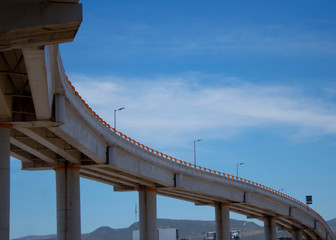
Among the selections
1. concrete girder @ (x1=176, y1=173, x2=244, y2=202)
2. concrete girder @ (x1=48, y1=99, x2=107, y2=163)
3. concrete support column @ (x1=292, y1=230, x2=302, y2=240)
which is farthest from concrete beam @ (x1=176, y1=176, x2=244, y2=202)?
concrete support column @ (x1=292, y1=230, x2=302, y2=240)

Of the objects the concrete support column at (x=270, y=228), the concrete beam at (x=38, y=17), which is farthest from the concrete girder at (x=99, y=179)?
the concrete beam at (x=38, y=17)

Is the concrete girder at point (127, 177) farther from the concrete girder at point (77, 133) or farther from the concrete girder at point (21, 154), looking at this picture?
the concrete girder at point (21, 154)

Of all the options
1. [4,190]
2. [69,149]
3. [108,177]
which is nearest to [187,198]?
[108,177]

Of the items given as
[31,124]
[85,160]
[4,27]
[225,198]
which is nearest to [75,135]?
[31,124]

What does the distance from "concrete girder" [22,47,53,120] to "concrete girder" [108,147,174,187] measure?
1726cm

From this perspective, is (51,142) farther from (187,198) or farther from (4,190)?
(187,198)

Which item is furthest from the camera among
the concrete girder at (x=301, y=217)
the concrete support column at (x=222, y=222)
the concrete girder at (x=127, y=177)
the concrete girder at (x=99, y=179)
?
the concrete girder at (x=301, y=217)

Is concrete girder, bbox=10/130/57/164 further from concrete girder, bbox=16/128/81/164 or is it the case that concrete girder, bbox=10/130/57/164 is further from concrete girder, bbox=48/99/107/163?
concrete girder, bbox=48/99/107/163

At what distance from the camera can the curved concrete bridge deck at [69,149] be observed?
69.3 feet

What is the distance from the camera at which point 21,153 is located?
158 ft

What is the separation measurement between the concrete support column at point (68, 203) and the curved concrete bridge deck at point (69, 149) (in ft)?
0.26

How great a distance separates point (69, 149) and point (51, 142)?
3.83 m

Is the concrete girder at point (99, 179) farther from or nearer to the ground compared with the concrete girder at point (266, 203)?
farther from the ground

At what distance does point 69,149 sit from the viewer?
4453 centimetres
